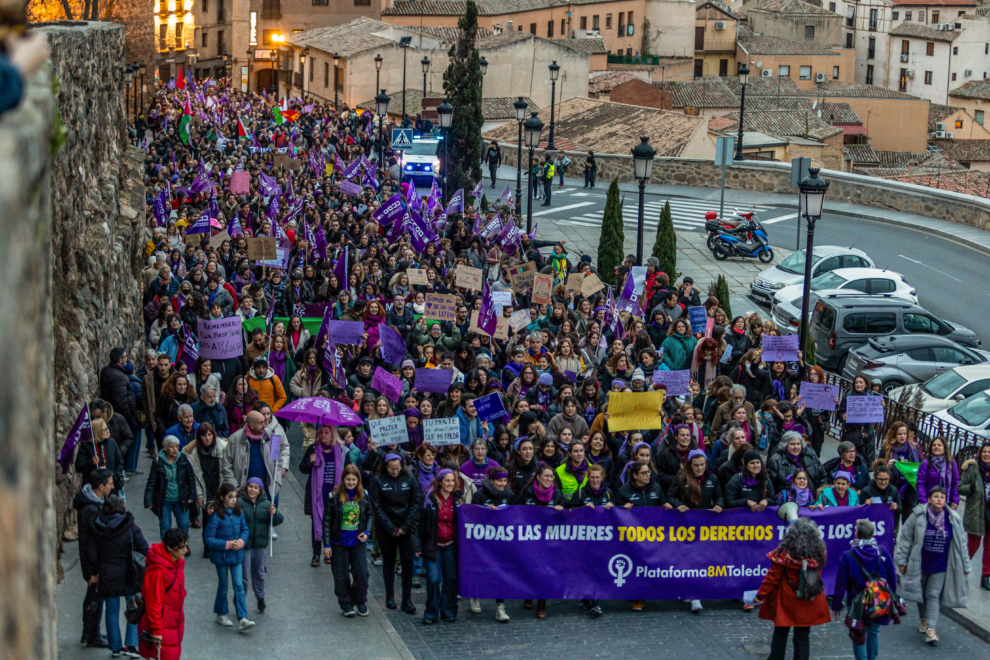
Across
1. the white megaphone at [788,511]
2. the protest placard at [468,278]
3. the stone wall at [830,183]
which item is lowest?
the white megaphone at [788,511]

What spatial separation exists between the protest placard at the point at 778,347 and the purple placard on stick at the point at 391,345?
4.25 metres

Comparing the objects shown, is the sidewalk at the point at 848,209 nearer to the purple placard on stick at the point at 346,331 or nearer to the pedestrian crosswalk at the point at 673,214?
the pedestrian crosswalk at the point at 673,214

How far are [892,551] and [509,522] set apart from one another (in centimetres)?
345

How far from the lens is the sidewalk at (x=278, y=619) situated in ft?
33.0

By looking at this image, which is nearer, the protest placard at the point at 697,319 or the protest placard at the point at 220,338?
the protest placard at the point at 220,338

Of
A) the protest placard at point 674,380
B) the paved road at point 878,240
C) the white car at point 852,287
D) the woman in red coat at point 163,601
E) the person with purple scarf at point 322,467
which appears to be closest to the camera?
the woman in red coat at point 163,601

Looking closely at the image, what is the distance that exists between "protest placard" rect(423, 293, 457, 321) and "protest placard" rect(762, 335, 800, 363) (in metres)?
3.85

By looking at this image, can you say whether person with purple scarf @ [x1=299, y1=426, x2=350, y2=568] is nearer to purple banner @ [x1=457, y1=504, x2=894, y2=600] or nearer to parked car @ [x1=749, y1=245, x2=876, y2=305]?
purple banner @ [x1=457, y1=504, x2=894, y2=600]

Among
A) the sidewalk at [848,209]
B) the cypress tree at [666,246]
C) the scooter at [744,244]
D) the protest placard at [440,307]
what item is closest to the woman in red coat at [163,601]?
the protest placard at [440,307]

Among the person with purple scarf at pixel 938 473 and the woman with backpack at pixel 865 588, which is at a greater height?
the person with purple scarf at pixel 938 473

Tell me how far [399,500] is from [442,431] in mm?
1130

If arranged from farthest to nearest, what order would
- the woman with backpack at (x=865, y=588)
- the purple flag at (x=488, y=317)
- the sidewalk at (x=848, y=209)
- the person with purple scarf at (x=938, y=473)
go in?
the sidewalk at (x=848, y=209)
the purple flag at (x=488, y=317)
the person with purple scarf at (x=938, y=473)
the woman with backpack at (x=865, y=588)

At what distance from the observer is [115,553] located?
9.42m

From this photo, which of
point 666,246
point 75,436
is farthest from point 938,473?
point 666,246
